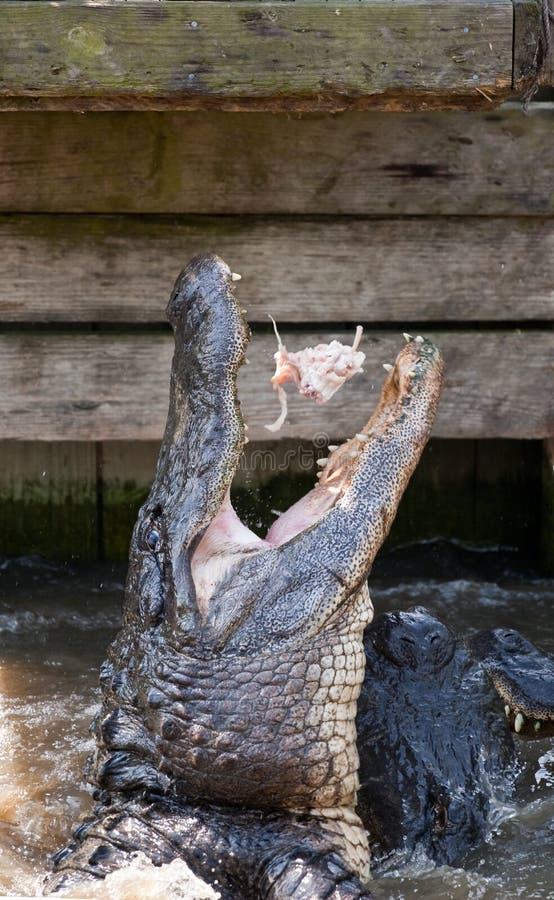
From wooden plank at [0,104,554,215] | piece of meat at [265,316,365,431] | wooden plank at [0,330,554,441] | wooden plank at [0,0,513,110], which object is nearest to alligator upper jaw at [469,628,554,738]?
piece of meat at [265,316,365,431]

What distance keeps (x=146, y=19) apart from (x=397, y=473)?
1.34 metres

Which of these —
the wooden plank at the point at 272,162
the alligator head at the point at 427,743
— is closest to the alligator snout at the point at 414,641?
the alligator head at the point at 427,743

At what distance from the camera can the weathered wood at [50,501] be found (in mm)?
4668

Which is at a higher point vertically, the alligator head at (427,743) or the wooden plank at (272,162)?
the wooden plank at (272,162)

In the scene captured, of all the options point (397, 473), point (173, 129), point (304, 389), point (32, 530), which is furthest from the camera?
point (32, 530)

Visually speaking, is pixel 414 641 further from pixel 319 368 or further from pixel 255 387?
pixel 255 387

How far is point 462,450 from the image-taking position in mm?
4758

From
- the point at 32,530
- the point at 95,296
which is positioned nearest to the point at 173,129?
the point at 95,296

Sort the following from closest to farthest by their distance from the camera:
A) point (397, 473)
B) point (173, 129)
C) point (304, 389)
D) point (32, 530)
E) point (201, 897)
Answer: point (201, 897)
point (397, 473)
point (304, 389)
point (173, 129)
point (32, 530)

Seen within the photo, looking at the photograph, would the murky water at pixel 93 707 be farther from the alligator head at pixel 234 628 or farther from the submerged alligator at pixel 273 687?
the alligator head at pixel 234 628

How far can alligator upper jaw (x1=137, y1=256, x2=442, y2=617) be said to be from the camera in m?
2.70

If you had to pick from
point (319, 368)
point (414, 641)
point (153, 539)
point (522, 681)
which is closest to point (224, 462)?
point (153, 539)

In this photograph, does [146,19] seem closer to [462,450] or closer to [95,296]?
[95,296]

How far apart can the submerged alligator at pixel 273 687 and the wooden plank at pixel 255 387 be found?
120cm
